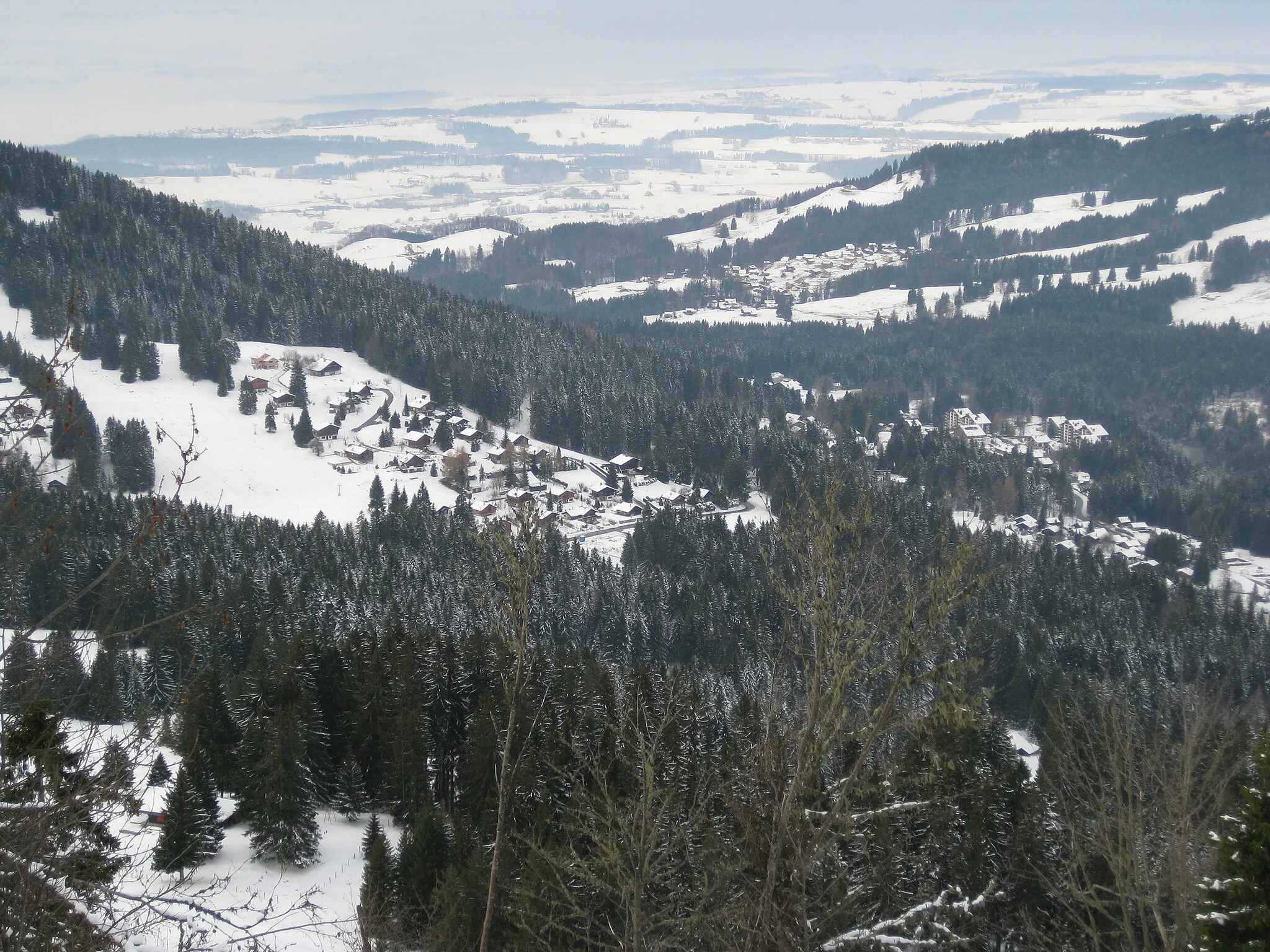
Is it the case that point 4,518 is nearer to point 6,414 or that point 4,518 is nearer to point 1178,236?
point 6,414

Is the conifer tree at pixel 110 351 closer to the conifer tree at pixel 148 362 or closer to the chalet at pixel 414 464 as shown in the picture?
the conifer tree at pixel 148 362

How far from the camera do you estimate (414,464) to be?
5609 centimetres

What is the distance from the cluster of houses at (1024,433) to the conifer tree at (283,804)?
64.5m

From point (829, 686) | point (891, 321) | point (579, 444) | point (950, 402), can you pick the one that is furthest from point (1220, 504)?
point (829, 686)

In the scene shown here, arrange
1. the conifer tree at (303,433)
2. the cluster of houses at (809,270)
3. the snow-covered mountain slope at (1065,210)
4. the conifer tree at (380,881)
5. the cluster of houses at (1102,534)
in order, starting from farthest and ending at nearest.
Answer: the snow-covered mountain slope at (1065,210) → the cluster of houses at (809,270) → the conifer tree at (303,433) → the cluster of houses at (1102,534) → the conifer tree at (380,881)

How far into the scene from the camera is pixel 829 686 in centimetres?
574

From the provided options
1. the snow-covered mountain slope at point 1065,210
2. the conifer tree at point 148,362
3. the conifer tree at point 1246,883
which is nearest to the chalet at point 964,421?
the conifer tree at point 148,362

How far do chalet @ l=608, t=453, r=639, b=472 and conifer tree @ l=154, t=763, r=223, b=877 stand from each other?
44812mm

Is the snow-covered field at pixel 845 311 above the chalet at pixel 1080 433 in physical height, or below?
above

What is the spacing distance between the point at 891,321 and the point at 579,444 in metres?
69.0

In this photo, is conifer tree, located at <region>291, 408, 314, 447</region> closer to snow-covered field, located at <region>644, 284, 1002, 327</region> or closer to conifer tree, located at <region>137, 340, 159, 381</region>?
conifer tree, located at <region>137, 340, 159, 381</region>

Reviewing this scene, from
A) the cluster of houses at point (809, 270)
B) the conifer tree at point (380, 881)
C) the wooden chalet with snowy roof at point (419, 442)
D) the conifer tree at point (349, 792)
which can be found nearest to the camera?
the conifer tree at point (380, 881)

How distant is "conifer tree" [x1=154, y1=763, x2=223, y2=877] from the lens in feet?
44.0

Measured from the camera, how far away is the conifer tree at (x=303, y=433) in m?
56.5
